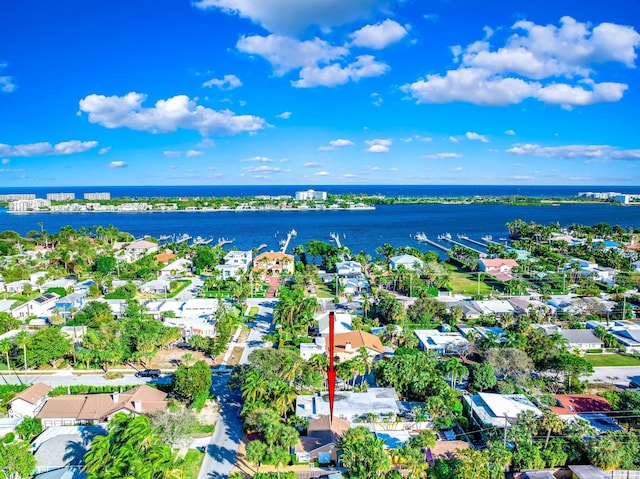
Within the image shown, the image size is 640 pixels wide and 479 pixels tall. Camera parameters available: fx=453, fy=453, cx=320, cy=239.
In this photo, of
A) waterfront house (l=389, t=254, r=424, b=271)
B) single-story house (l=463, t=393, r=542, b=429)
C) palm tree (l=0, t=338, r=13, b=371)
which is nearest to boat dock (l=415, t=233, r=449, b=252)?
waterfront house (l=389, t=254, r=424, b=271)

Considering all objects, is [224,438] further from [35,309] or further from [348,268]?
[348,268]

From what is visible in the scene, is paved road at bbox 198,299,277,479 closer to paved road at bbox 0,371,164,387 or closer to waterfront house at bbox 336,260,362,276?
paved road at bbox 0,371,164,387

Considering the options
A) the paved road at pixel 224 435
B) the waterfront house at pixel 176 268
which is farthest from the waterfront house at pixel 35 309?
the paved road at pixel 224 435

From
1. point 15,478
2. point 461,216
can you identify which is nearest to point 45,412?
point 15,478

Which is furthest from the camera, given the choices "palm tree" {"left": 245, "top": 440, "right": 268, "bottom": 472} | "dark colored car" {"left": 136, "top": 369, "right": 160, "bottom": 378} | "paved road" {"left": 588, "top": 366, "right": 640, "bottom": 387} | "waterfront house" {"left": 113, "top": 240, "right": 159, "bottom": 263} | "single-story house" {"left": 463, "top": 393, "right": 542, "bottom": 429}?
"waterfront house" {"left": 113, "top": 240, "right": 159, "bottom": 263}

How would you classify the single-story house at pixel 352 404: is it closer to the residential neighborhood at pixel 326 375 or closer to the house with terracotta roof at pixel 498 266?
the residential neighborhood at pixel 326 375

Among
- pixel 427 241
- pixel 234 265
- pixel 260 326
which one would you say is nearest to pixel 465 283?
pixel 260 326

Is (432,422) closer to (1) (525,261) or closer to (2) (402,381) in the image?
(2) (402,381)
